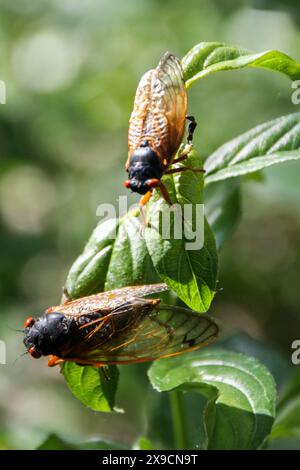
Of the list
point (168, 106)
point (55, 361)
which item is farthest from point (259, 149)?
point (55, 361)

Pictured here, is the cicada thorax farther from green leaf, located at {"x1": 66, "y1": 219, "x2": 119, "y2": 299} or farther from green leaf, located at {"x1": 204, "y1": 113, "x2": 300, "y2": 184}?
green leaf, located at {"x1": 204, "y1": 113, "x2": 300, "y2": 184}

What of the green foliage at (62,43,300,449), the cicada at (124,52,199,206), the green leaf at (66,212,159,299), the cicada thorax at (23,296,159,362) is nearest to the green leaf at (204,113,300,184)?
the green foliage at (62,43,300,449)

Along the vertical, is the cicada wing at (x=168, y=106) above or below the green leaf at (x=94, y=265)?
above

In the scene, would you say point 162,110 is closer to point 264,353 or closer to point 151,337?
point 151,337

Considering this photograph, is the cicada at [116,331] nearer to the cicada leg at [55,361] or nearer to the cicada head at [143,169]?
the cicada leg at [55,361]

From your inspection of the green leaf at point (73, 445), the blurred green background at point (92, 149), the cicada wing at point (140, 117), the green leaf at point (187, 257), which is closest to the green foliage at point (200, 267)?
the green leaf at point (187, 257)

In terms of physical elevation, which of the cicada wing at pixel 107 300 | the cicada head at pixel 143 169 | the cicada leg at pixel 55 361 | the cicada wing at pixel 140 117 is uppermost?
the cicada wing at pixel 140 117
